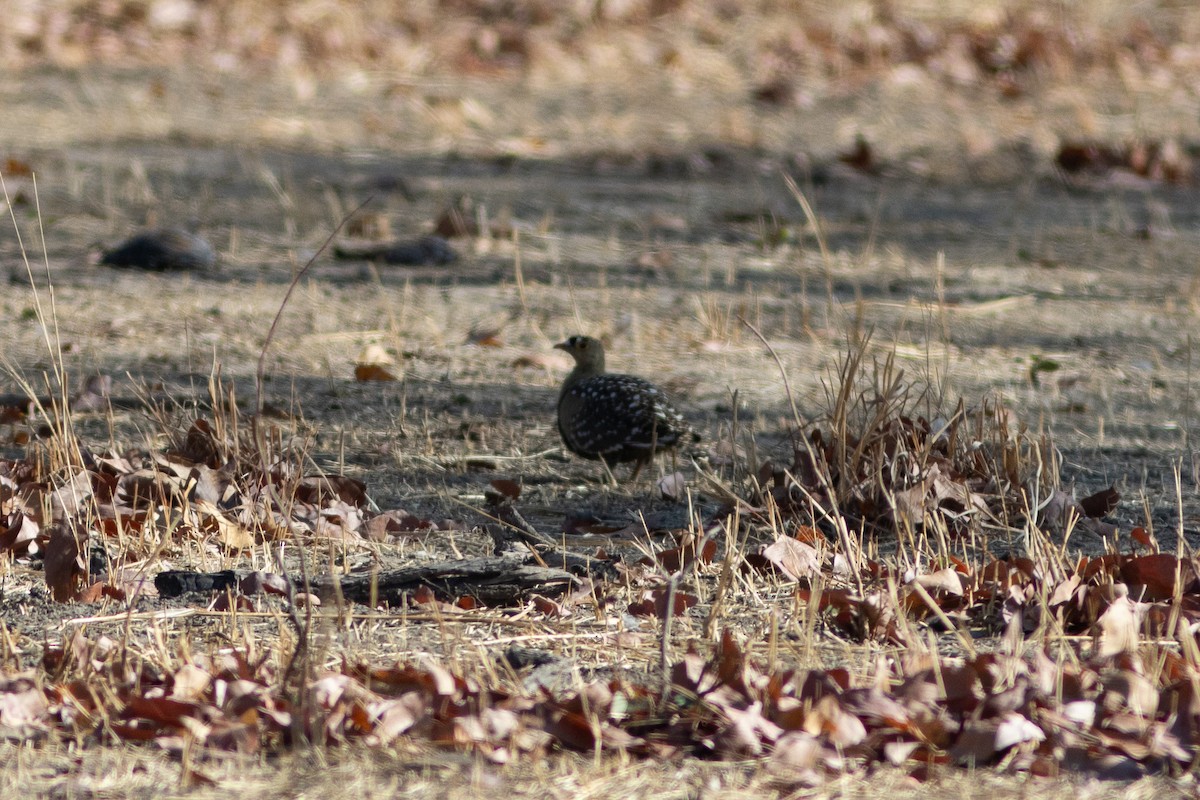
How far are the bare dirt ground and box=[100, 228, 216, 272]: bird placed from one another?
10 cm

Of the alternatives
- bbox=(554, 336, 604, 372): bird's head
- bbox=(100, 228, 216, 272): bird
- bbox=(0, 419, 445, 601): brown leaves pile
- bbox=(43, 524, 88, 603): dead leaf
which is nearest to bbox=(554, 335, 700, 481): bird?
bbox=(554, 336, 604, 372): bird's head

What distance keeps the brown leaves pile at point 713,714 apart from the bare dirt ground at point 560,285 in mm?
71

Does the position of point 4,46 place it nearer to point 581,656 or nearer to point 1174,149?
point 1174,149

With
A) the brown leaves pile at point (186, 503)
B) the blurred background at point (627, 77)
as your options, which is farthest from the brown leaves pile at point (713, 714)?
the blurred background at point (627, 77)

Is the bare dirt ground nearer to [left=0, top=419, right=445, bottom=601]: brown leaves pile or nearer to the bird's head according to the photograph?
[left=0, top=419, right=445, bottom=601]: brown leaves pile

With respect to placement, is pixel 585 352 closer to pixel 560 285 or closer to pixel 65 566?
pixel 560 285

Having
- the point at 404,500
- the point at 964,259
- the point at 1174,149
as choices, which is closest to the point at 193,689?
the point at 404,500

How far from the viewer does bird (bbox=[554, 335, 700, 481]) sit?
17.1ft

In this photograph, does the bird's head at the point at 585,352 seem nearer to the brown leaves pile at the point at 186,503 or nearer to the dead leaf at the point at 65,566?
the brown leaves pile at the point at 186,503

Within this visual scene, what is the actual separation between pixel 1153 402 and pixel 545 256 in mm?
3700

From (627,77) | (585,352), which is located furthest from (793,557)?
(627,77)

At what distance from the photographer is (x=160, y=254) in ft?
26.9

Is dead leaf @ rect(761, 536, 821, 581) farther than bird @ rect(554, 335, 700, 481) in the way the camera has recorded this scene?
No

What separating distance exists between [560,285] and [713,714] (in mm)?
5342
